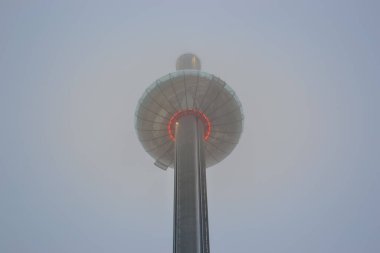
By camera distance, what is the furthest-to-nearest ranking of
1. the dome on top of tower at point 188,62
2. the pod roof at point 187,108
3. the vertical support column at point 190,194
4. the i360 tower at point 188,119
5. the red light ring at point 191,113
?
the dome on top of tower at point 188,62 < the pod roof at point 187,108 < the red light ring at point 191,113 < the i360 tower at point 188,119 < the vertical support column at point 190,194

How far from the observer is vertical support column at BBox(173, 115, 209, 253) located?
89.6 feet

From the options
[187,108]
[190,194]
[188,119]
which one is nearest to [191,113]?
[187,108]

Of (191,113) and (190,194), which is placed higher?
(191,113)

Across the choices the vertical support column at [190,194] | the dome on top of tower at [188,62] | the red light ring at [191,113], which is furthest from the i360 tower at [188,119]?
the dome on top of tower at [188,62]

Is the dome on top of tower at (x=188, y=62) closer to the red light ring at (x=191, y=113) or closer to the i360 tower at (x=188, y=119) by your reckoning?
the i360 tower at (x=188, y=119)

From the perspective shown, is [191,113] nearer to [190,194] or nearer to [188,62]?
[190,194]

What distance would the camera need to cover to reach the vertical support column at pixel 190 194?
2730cm

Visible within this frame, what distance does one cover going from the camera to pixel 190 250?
2672cm

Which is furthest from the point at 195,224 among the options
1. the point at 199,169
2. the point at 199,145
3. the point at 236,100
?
the point at 236,100

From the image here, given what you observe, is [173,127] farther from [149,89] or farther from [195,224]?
[195,224]

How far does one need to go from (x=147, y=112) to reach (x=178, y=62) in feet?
43.1

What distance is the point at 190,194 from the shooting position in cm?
2984

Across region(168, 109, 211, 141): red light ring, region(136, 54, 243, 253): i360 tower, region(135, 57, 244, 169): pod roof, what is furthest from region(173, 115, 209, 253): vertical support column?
region(135, 57, 244, 169): pod roof

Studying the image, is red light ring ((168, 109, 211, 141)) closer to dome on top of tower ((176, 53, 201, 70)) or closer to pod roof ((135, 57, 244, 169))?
pod roof ((135, 57, 244, 169))
